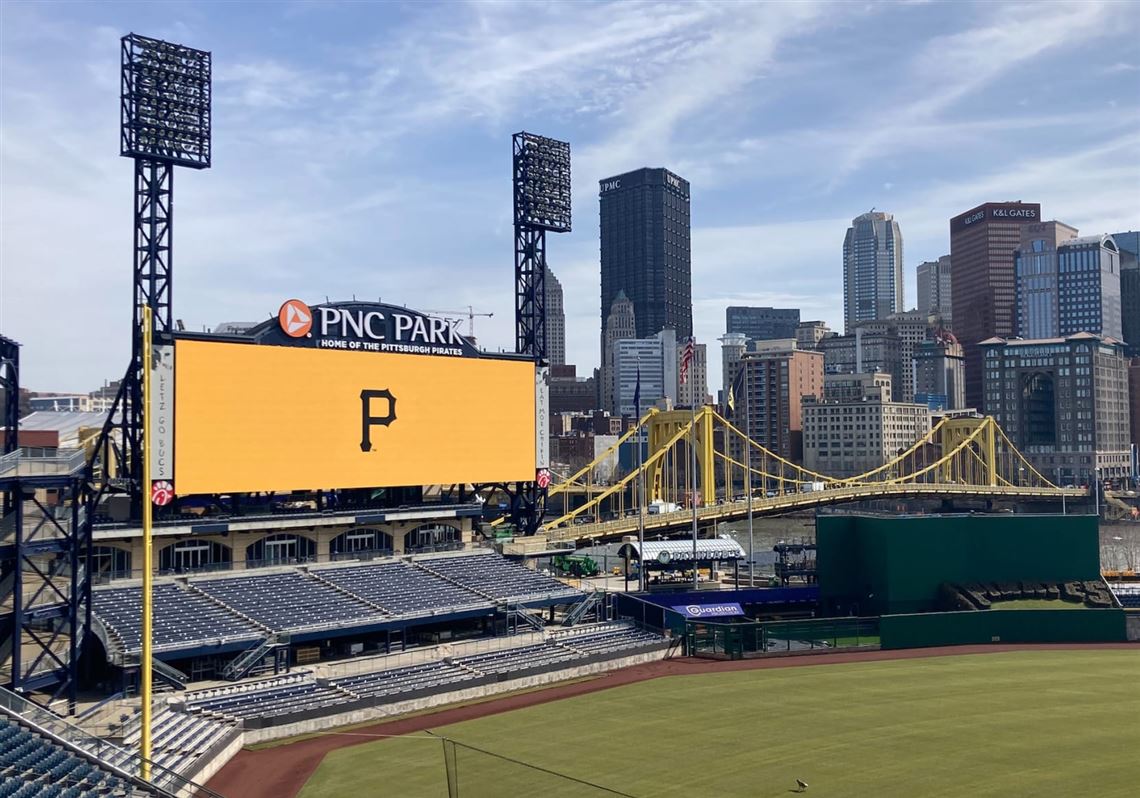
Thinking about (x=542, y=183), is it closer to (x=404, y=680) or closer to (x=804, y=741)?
(x=404, y=680)

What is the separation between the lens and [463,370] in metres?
65.9

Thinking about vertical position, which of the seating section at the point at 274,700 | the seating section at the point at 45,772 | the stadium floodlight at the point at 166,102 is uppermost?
the stadium floodlight at the point at 166,102

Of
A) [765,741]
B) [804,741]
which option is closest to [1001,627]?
[804,741]

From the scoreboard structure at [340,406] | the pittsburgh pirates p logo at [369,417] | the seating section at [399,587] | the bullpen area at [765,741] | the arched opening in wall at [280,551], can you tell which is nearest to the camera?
the bullpen area at [765,741]

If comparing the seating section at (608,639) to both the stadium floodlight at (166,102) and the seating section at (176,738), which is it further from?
the stadium floodlight at (166,102)

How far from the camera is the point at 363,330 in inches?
2405

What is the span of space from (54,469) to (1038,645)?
169 ft

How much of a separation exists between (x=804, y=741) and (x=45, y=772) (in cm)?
2464

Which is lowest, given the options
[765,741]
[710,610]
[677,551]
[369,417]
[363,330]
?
[765,741]

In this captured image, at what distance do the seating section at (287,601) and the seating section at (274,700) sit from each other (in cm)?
521

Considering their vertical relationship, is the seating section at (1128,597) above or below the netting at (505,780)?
above

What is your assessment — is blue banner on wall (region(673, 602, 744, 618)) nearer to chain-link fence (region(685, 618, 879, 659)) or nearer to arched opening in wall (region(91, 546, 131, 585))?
chain-link fence (region(685, 618, 879, 659))

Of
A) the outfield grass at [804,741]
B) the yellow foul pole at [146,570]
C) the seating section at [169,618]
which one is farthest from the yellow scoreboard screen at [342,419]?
the yellow foul pole at [146,570]

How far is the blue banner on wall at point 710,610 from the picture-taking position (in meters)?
65.4
